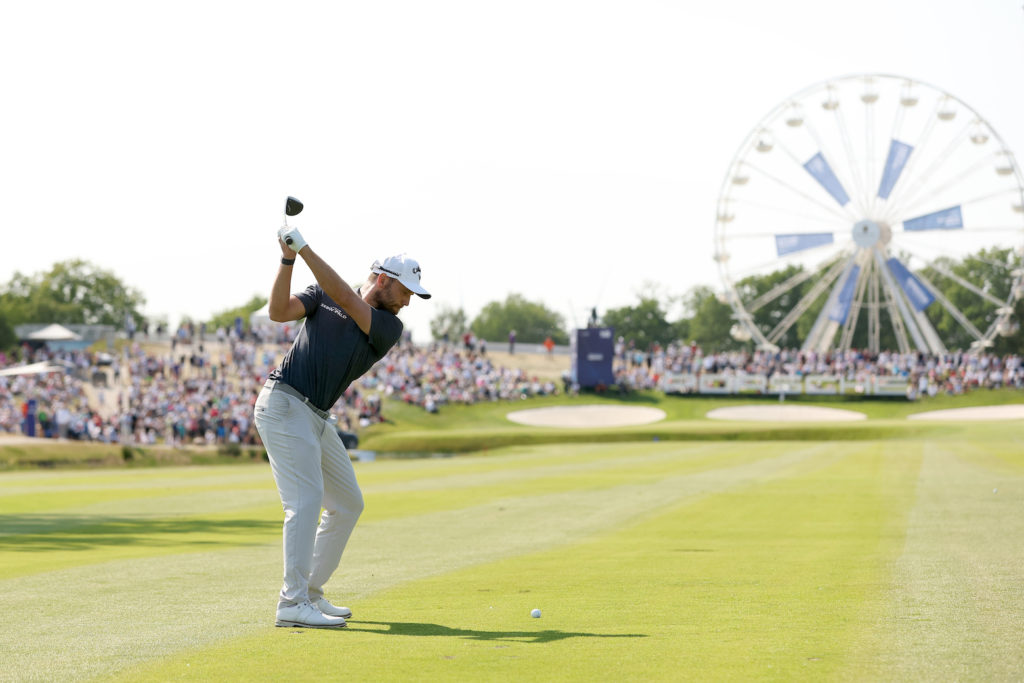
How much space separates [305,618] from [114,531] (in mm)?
9057

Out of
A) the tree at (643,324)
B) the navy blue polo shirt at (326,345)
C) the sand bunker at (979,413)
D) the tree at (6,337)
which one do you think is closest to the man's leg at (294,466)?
the navy blue polo shirt at (326,345)

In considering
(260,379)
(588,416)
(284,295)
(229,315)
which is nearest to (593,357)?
(588,416)

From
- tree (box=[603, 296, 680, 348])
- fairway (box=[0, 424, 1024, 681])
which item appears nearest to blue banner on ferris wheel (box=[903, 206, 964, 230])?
fairway (box=[0, 424, 1024, 681])

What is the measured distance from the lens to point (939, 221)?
70.1 m

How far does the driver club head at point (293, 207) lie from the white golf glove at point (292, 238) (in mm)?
133

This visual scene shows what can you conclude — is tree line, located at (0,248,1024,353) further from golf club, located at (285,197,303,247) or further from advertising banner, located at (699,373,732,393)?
golf club, located at (285,197,303,247)

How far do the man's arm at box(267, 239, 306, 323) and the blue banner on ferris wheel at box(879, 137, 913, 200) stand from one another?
68.1 meters

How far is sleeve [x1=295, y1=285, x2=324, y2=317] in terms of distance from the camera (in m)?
7.24

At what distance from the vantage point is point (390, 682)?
18.3 ft

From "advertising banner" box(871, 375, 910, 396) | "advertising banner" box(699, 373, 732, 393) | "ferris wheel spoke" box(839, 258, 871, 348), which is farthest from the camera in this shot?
"ferris wheel spoke" box(839, 258, 871, 348)

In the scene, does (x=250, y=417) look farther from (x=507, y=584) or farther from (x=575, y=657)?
(x=575, y=657)

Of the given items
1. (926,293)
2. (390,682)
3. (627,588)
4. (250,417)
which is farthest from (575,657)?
(926,293)

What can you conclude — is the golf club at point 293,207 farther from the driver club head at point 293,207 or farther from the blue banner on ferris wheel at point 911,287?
the blue banner on ferris wheel at point 911,287

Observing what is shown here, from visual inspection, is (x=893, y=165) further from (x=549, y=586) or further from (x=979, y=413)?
(x=549, y=586)
